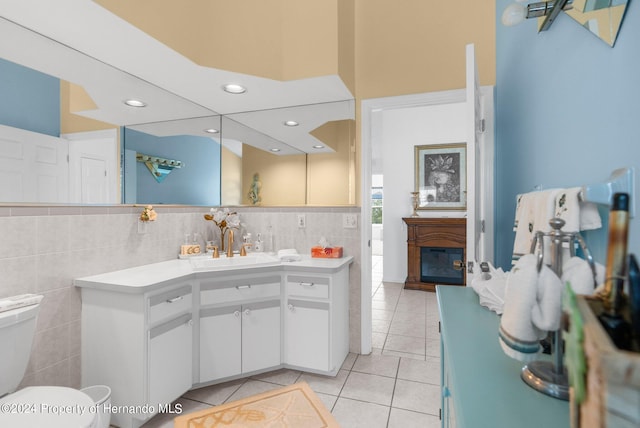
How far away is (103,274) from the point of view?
196cm

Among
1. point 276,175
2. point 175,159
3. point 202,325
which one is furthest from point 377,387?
point 175,159

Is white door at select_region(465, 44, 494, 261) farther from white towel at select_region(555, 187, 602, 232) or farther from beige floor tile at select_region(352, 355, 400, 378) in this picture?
beige floor tile at select_region(352, 355, 400, 378)

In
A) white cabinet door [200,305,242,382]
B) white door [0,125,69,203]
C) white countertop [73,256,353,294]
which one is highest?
white door [0,125,69,203]

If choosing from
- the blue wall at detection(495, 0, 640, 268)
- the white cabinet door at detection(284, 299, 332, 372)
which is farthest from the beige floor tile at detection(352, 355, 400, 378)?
the blue wall at detection(495, 0, 640, 268)

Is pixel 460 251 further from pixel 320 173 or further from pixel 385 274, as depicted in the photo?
pixel 320 173

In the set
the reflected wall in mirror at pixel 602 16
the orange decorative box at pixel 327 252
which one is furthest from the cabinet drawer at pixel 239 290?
the reflected wall in mirror at pixel 602 16

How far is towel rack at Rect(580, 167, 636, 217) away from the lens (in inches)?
29.1

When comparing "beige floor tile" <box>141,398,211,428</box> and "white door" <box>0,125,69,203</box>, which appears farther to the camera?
"beige floor tile" <box>141,398,211,428</box>

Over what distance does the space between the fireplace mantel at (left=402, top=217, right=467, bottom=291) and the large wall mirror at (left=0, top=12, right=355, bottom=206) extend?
2488mm

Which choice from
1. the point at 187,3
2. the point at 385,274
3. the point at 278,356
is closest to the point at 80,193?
the point at 187,3

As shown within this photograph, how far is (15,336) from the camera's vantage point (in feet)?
4.52

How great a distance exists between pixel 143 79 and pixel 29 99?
75cm

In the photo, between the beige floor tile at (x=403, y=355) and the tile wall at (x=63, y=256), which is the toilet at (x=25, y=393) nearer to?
the tile wall at (x=63, y=256)

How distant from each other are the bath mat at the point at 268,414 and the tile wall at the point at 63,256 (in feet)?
2.52
